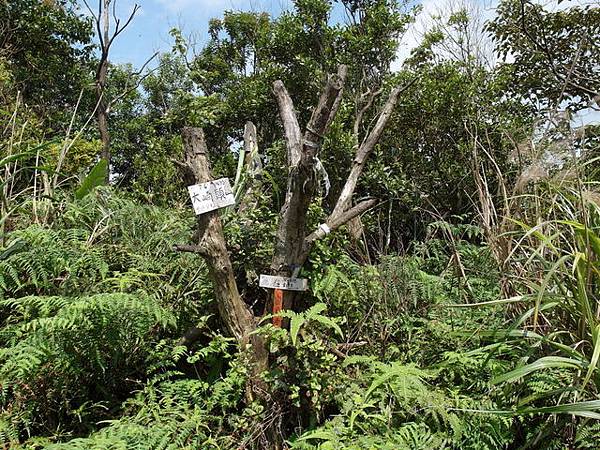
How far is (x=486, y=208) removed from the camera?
2920mm

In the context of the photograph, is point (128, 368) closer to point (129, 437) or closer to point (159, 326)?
point (159, 326)

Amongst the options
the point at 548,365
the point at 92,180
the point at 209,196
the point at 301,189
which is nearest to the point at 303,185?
the point at 301,189

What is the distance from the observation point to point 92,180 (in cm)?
378

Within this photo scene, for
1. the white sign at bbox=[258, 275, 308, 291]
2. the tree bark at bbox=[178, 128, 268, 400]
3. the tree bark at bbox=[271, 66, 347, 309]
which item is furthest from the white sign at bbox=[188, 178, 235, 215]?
the white sign at bbox=[258, 275, 308, 291]

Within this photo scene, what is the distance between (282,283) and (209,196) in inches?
22.5

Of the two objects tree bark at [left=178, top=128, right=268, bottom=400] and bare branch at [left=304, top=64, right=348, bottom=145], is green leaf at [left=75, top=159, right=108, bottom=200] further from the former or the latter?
bare branch at [left=304, top=64, right=348, bottom=145]

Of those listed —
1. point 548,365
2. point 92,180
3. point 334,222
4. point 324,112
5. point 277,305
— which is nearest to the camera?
point 548,365

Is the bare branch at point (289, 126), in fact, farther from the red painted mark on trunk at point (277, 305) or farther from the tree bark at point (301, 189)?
→ the red painted mark on trunk at point (277, 305)

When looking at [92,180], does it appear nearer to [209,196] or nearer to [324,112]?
[209,196]

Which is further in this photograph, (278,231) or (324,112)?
(278,231)

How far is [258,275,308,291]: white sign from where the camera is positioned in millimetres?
2721

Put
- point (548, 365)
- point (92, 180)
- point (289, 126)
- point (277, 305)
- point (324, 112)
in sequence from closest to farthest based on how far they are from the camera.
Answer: point (548, 365)
point (324, 112)
point (277, 305)
point (289, 126)
point (92, 180)

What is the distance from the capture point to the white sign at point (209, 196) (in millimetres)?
2713

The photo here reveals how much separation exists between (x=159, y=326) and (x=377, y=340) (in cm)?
120
